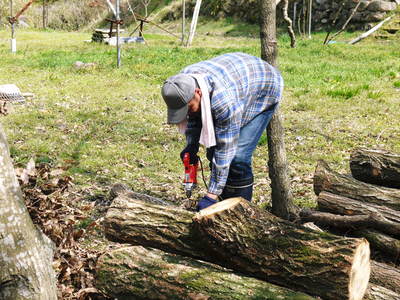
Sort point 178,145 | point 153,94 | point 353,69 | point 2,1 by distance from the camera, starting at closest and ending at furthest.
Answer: point 178,145 → point 153,94 → point 353,69 → point 2,1

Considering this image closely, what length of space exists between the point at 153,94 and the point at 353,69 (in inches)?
184

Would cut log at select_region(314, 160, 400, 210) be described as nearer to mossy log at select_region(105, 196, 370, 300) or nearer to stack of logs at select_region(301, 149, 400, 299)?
stack of logs at select_region(301, 149, 400, 299)

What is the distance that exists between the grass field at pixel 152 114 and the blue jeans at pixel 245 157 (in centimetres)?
106

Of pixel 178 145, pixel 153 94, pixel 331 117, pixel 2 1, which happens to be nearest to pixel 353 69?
pixel 331 117

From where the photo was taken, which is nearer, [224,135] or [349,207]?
[224,135]

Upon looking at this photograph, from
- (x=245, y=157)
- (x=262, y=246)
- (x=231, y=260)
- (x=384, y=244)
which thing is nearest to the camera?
(x=262, y=246)

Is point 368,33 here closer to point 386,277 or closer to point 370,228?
point 370,228

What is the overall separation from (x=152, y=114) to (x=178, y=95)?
17.0 feet

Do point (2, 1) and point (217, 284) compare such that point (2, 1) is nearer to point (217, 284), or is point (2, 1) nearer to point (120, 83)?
point (120, 83)

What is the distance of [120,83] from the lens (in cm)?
1099

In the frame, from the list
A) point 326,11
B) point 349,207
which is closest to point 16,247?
point 349,207

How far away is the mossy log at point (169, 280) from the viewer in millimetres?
3232

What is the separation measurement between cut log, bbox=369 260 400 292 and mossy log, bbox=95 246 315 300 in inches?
35.9

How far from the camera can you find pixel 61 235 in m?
4.05
